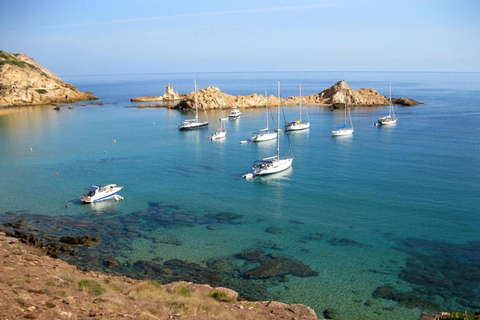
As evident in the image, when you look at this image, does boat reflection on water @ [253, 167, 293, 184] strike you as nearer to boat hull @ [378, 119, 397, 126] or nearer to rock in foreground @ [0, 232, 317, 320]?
rock in foreground @ [0, 232, 317, 320]

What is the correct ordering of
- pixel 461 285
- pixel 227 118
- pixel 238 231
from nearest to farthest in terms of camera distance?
1. pixel 461 285
2. pixel 238 231
3. pixel 227 118

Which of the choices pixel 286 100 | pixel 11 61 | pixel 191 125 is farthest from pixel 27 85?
pixel 286 100

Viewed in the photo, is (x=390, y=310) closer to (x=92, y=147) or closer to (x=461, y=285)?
(x=461, y=285)

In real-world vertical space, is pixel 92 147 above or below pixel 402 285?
above

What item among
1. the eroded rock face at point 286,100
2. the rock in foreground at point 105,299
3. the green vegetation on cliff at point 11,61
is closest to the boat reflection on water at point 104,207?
the rock in foreground at point 105,299

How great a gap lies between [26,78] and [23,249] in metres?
127

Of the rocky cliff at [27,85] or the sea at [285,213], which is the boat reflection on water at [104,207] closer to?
the sea at [285,213]

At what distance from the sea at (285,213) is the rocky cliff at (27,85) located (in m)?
58.5

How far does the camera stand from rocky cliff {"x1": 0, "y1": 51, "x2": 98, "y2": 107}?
12654cm

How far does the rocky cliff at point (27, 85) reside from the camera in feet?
415

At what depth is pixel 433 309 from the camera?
22266mm

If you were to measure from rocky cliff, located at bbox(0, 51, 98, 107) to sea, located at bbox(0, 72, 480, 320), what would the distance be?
192 feet

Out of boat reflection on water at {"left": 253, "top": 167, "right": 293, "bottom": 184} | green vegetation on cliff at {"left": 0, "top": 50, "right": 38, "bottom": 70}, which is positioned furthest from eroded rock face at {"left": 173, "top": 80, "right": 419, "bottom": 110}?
boat reflection on water at {"left": 253, "top": 167, "right": 293, "bottom": 184}

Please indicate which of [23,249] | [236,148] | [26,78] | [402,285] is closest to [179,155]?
[236,148]
